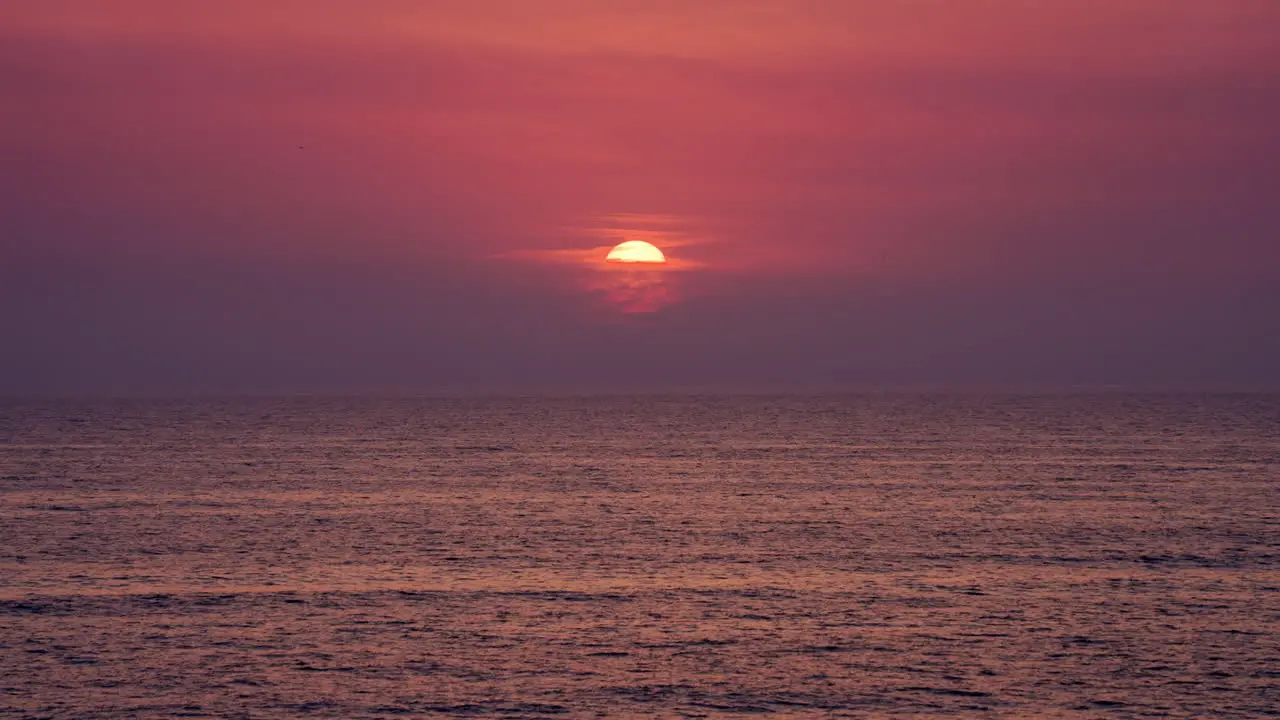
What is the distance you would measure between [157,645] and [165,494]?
177ft

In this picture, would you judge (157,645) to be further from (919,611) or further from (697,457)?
(697,457)

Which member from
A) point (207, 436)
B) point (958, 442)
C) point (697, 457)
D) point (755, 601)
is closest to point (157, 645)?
point (755, 601)

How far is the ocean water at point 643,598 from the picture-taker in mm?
32000

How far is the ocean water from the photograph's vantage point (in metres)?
32.0

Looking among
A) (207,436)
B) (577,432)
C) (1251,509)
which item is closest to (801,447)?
(577,432)

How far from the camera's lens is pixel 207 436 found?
17812cm

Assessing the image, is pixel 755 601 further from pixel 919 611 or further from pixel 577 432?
pixel 577 432

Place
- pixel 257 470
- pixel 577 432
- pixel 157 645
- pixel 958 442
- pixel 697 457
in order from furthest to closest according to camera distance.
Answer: pixel 577 432 → pixel 958 442 → pixel 697 457 → pixel 257 470 → pixel 157 645

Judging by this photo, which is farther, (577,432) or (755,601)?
(577,432)

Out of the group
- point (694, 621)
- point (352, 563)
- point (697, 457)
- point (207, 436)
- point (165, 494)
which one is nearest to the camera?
point (694, 621)

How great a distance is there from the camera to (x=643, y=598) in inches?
1740

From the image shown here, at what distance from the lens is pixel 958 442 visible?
156875mm

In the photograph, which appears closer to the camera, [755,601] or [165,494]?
[755,601]

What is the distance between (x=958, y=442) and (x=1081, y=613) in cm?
11806
